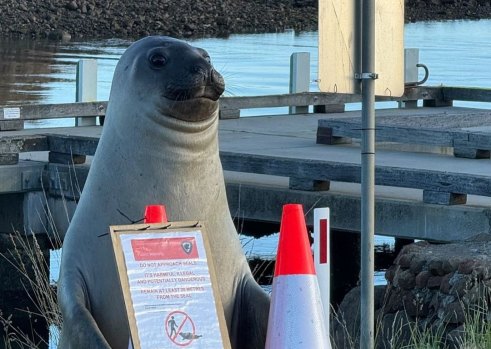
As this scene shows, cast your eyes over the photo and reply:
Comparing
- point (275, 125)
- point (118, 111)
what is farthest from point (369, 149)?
point (275, 125)

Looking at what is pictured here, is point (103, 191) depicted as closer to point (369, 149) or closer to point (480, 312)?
point (369, 149)

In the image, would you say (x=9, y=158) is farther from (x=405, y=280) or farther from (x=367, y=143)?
(x=367, y=143)

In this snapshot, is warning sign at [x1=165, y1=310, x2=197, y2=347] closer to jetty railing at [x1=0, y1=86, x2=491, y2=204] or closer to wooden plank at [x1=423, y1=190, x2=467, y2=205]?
jetty railing at [x1=0, y1=86, x2=491, y2=204]

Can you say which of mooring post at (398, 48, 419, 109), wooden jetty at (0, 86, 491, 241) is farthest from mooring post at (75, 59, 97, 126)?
mooring post at (398, 48, 419, 109)

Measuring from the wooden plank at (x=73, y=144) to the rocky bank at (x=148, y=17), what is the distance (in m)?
42.0

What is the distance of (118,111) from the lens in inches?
214

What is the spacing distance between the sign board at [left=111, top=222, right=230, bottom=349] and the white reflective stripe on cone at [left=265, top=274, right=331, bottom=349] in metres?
0.35

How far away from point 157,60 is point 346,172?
514 centimetres

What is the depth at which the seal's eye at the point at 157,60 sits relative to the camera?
17.4ft

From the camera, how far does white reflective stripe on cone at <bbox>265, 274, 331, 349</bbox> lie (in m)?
4.69

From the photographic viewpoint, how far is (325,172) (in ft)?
34.5

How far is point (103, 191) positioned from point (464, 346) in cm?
200

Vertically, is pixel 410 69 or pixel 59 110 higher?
pixel 410 69

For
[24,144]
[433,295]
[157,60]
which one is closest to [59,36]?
[24,144]
